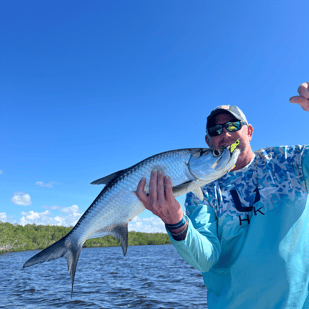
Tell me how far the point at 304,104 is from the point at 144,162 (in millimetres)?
2007

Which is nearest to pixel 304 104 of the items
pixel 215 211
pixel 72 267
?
pixel 215 211

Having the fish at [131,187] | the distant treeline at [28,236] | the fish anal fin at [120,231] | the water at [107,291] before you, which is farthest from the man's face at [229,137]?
the distant treeline at [28,236]

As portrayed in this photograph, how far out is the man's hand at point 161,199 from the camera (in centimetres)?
280

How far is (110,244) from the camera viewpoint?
200 feet

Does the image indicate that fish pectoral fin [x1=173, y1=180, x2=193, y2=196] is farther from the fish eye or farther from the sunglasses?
the sunglasses

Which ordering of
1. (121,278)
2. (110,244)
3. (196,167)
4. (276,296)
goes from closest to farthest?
(276,296) → (196,167) → (121,278) → (110,244)

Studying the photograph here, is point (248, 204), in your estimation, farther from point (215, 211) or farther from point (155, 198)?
point (155, 198)

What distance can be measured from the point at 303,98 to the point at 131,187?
2.27 meters

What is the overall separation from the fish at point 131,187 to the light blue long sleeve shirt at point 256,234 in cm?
48

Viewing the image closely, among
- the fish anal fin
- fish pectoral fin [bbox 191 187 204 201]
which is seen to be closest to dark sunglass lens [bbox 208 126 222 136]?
fish pectoral fin [bbox 191 187 204 201]

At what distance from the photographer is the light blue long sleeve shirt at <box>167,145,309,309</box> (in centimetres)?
290

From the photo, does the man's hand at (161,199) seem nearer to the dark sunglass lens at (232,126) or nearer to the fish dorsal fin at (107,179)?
the fish dorsal fin at (107,179)

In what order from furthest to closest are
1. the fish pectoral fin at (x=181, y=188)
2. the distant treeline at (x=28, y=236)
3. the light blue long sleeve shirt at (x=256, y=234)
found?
the distant treeline at (x=28, y=236) → the fish pectoral fin at (x=181, y=188) → the light blue long sleeve shirt at (x=256, y=234)

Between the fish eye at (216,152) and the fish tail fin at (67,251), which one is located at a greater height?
the fish eye at (216,152)
